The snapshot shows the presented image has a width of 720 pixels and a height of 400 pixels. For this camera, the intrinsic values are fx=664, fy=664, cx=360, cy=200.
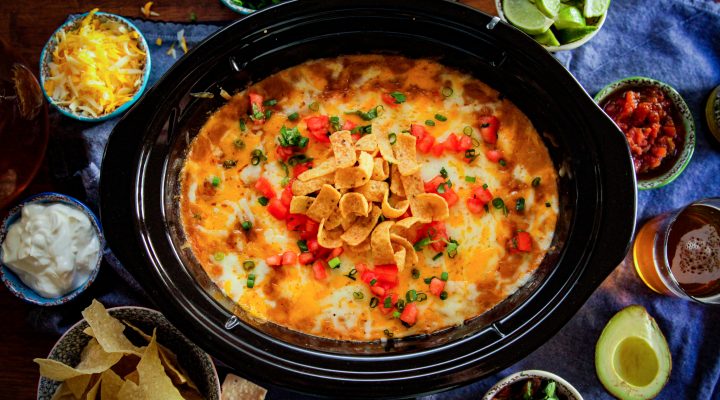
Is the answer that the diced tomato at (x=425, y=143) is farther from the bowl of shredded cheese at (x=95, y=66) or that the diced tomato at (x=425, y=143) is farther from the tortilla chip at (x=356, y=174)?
the bowl of shredded cheese at (x=95, y=66)

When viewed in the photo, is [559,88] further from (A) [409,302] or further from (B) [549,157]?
(A) [409,302]

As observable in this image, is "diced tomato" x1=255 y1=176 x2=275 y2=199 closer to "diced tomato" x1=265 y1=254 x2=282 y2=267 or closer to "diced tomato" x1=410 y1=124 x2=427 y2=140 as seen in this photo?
"diced tomato" x1=265 y1=254 x2=282 y2=267

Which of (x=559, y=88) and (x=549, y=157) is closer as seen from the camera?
(x=559, y=88)

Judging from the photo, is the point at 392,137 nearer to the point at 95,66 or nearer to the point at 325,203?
the point at 325,203

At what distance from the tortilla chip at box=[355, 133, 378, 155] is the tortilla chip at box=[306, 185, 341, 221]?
0.23 m

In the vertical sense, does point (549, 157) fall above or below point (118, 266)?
above

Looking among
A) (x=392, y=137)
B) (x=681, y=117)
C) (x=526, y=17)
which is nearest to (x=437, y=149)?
(x=392, y=137)

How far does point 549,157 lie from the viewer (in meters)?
2.79

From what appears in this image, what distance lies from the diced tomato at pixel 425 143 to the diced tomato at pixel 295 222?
0.58 meters

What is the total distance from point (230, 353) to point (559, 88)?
1.64 meters

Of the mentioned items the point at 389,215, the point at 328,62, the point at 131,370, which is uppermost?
the point at 328,62

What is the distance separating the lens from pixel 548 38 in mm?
2988

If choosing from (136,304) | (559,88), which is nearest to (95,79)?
(136,304)

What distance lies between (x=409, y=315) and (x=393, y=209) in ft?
1.46
